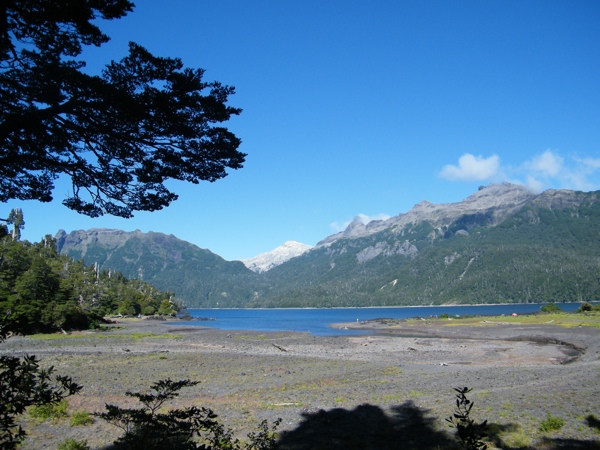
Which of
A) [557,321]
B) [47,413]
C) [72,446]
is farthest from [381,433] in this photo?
[557,321]

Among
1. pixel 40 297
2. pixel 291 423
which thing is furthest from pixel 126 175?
pixel 40 297

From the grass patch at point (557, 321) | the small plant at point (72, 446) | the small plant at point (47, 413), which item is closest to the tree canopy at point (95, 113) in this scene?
the small plant at point (72, 446)

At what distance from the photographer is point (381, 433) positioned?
46.9 ft

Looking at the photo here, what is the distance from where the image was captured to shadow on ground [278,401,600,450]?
41.1 feet

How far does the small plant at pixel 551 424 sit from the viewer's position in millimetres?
13658

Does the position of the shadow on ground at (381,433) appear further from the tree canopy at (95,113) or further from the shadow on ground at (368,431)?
the tree canopy at (95,113)

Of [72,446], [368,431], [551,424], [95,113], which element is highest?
[95,113]

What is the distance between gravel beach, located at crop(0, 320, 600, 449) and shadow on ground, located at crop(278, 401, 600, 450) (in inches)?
1.5

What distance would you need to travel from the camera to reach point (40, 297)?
59.9 meters

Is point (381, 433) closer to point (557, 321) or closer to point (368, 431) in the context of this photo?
point (368, 431)

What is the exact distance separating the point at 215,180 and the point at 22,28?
3.88m

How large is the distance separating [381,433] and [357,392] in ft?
23.6

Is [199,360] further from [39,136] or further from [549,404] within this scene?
[39,136]

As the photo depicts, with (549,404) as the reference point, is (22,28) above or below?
above
